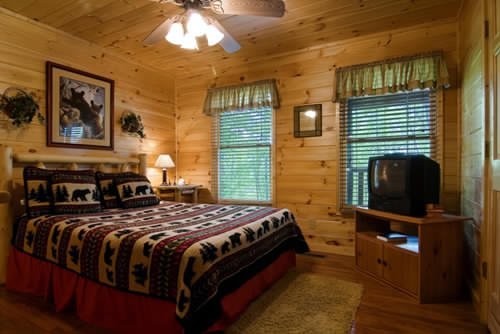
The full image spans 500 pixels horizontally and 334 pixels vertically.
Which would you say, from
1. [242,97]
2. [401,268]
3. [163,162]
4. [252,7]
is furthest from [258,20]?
[401,268]

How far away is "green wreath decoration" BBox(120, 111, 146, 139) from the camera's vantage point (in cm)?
371

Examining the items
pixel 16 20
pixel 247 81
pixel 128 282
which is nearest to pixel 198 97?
pixel 247 81

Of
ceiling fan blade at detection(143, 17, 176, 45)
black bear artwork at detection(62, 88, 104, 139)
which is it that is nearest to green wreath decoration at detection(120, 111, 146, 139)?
black bear artwork at detection(62, 88, 104, 139)

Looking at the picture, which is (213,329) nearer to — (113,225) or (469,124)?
(113,225)

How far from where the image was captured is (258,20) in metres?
2.88

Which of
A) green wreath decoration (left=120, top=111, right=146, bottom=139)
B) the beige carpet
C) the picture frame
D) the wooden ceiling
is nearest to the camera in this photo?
the beige carpet

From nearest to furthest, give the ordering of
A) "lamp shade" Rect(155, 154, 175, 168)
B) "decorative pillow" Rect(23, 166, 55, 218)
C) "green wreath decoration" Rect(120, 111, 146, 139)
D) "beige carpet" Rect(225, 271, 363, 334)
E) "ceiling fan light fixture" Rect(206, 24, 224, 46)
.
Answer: "beige carpet" Rect(225, 271, 363, 334) → "ceiling fan light fixture" Rect(206, 24, 224, 46) → "decorative pillow" Rect(23, 166, 55, 218) → "green wreath decoration" Rect(120, 111, 146, 139) → "lamp shade" Rect(155, 154, 175, 168)

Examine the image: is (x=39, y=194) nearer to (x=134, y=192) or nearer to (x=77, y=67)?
(x=134, y=192)

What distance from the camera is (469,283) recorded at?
7.43ft

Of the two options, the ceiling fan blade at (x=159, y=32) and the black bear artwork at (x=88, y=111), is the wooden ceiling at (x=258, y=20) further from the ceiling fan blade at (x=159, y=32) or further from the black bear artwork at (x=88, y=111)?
the black bear artwork at (x=88, y=111)

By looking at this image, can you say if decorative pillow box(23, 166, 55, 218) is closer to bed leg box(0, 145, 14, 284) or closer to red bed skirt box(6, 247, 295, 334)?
bed leg box(0, 145, 14, 284)

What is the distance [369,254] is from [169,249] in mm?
2037

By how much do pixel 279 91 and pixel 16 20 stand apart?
2951mm

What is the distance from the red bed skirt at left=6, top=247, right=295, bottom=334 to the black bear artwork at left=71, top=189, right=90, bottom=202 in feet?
1.83
